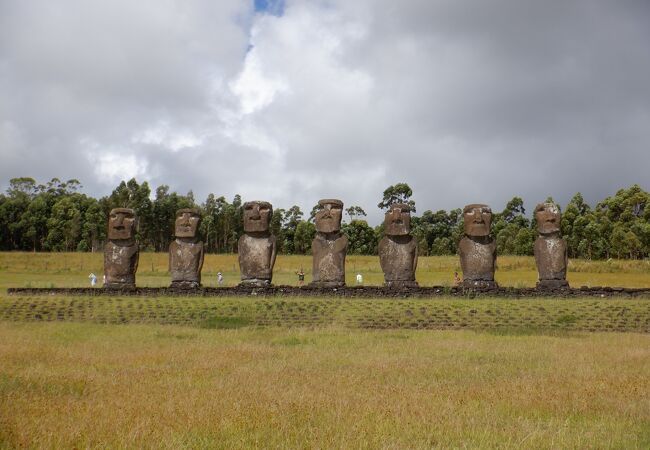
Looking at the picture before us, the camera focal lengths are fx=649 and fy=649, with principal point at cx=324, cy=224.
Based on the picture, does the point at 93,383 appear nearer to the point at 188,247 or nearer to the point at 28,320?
the point at 28,320

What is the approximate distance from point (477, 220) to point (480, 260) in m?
1.35

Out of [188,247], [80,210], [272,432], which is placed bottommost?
[272,432]

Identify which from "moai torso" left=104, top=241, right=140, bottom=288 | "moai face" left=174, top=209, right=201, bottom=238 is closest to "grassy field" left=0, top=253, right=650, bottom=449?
"moai torso" left=104, top=241, right=140, bottom=288

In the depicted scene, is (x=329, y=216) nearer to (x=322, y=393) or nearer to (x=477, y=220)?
(x=477, y=220)

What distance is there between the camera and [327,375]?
8.53 metres

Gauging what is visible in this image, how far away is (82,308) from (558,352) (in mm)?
12478

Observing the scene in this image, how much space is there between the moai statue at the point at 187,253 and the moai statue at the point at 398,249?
245 inches

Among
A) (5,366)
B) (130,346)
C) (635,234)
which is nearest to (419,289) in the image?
(130,346)

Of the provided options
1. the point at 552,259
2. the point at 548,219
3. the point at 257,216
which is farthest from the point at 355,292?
the point at 548,219

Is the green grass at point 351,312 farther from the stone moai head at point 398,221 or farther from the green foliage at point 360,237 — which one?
the green foliage at point 360,237

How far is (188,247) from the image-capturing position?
22219mm

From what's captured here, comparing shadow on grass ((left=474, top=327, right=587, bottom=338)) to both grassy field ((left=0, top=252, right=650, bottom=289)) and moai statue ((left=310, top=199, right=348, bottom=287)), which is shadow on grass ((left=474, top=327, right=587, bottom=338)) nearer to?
moai statue ((left=310, top=199, right=348, bottom=287))

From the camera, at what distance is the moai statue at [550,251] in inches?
848

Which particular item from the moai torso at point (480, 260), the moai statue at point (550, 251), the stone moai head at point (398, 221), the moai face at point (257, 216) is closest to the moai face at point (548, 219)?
the moai statue at point (550, 251)
